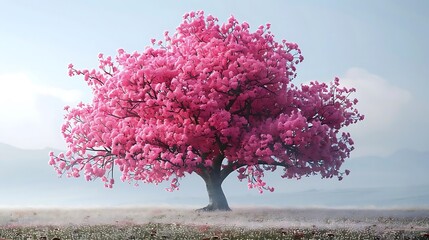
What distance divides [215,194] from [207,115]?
502 cm

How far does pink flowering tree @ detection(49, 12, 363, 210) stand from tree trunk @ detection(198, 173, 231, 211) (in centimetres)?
5

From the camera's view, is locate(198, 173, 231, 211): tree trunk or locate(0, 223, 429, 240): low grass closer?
locate(0, 223, 429, 240): low grass

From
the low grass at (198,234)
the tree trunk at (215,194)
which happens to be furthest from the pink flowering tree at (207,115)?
the low grass at (198,234)

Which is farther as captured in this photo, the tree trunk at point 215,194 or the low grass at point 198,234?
the tree trunk at point 215,194

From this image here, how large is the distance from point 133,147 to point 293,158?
8.15 meters

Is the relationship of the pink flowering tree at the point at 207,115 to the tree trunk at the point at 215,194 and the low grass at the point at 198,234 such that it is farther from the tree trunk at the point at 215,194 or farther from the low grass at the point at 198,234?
the low grass at the point at 198,234

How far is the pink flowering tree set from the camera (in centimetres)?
2769

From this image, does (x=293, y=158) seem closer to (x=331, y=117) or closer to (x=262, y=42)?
(x=331, y=117)

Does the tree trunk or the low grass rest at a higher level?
the tree trunk

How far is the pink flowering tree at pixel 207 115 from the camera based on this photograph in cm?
2769

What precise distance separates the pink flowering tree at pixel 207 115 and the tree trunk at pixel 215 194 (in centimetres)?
5

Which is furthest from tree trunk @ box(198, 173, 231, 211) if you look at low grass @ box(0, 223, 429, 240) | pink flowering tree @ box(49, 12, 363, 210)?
low grass @ box(0, 223, 429, 240)

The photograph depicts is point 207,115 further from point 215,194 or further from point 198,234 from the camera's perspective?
point 198,234

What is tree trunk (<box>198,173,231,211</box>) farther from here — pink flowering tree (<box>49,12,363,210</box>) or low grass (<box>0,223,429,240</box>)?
low grass (<box>0,223,429,240</box>)
